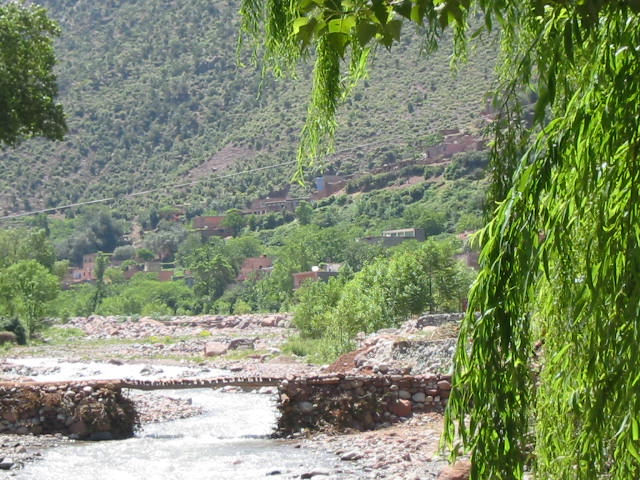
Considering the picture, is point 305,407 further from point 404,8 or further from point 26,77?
point 404,8

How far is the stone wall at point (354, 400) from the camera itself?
1802cm

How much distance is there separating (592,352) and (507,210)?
55 cm

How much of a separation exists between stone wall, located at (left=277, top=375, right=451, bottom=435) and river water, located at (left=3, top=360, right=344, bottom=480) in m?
0.82

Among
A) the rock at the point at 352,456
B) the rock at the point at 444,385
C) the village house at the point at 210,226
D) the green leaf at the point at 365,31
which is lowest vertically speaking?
the rock at the point at 352,456

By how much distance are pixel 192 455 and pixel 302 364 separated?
2017 centimetres

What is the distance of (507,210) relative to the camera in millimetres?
3037

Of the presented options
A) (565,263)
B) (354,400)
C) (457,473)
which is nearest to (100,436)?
(354,400)

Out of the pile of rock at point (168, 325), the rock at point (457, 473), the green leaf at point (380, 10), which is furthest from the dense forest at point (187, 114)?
the green leaf at point (380, 10)

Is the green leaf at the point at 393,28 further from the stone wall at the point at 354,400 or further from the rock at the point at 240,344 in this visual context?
the rock at the point at 240,344

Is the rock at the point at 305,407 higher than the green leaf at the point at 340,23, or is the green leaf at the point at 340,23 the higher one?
the green leaf at the point at 340,23

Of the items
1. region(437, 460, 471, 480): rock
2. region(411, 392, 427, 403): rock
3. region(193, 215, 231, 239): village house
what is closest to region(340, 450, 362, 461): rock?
region(411, 392, 427, 403): rock

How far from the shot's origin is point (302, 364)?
3669 cm

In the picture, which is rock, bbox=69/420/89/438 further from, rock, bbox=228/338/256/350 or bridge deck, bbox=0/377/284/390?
rock, bbox=228/338/256/350

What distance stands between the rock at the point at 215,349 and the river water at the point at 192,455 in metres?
25.4
